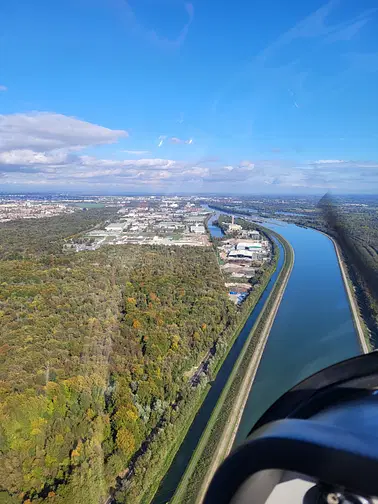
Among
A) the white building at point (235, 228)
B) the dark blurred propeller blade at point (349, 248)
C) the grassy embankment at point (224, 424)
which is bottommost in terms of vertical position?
the grassy embankment at point (224, 424)

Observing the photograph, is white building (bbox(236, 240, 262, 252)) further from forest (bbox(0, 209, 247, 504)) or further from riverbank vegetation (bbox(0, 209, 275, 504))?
forest (bbox(0, 209, 247, 504))

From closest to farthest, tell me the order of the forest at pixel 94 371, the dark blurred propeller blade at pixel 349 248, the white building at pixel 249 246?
the dark blurred propeller blade at pixel 349 248 < the forest at pixel 94 371 < the white building at pixel 249 246

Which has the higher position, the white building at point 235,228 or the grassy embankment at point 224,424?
the white building at point 235,228

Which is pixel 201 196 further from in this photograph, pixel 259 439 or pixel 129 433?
pixel 259 439

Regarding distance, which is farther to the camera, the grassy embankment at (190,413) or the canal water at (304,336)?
the canal water at (304,336)

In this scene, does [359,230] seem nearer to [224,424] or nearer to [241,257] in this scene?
[224,424]

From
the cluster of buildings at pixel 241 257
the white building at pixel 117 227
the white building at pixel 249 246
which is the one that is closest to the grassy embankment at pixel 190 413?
the cluster of buildings at pixel 241 257

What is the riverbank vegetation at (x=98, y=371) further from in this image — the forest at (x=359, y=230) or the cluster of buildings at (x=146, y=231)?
the cluster of buildings at (x=146, y=231)
